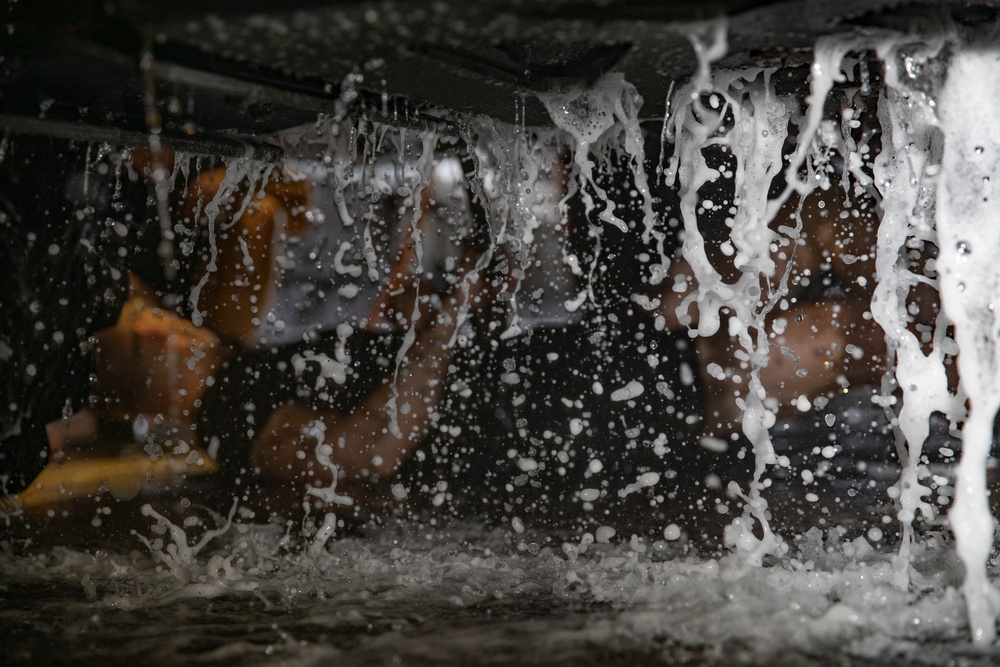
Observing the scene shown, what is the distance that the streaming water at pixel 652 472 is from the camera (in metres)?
1.98

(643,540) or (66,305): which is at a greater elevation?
(66,305)

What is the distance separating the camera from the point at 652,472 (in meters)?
3.23

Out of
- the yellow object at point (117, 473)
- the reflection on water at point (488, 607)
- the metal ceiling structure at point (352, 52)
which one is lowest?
the reflection on water at point (488, 607)

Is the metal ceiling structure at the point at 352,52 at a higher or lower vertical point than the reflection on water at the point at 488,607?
higher

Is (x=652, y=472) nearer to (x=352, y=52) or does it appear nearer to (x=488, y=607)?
(x=488, y=607)

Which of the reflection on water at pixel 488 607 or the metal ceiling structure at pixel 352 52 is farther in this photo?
the reflection on water at pixel 488 607

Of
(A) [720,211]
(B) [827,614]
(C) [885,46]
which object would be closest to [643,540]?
(B) [827,614]

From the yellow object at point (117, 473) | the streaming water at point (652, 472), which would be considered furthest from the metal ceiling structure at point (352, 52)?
the yellow object at point (117, 473)

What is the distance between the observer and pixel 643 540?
3078 mm

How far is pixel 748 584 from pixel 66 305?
102 inches

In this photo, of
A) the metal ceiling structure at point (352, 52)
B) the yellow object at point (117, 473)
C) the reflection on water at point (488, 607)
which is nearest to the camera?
the metal ceiling structure at point (352, 52)

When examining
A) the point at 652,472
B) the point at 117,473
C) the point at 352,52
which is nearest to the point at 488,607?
the point at 652,472

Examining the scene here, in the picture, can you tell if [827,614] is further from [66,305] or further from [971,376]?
[66,305]

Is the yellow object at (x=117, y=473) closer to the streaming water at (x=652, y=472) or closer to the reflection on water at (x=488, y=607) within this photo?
the streaming water at (x=652, y=472)
